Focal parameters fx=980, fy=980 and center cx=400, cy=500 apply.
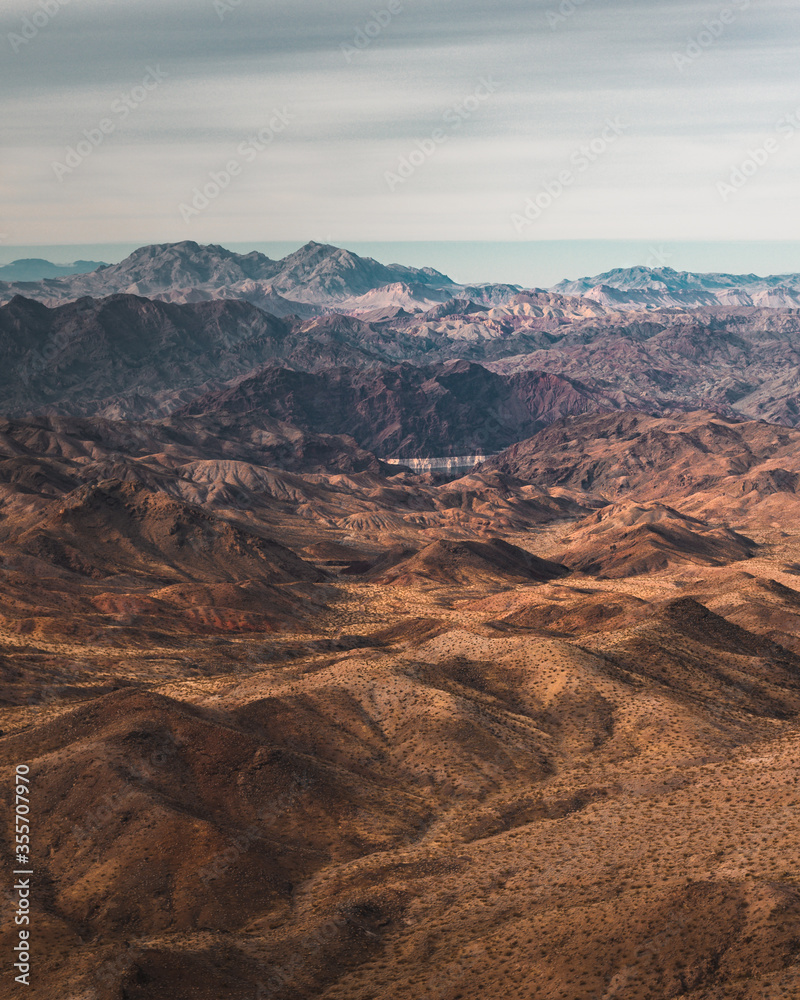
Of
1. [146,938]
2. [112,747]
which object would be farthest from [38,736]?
[146,938]

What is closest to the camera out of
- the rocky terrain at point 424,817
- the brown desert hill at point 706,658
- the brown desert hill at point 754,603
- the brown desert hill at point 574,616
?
the rocky terrain at point 424,817

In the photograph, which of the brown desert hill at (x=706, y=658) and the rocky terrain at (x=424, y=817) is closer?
the rocky terrain at (x=424, y=817)

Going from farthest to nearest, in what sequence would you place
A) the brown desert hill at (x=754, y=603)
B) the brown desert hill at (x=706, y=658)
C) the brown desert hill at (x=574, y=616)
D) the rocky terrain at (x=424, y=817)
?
the brown desert hill at (x=574, y=616)
the brown desert hill at (x=754, y=603)
the brown desert hill at (x=706, y=658)
the rocky terrain at (x=424, y=817)

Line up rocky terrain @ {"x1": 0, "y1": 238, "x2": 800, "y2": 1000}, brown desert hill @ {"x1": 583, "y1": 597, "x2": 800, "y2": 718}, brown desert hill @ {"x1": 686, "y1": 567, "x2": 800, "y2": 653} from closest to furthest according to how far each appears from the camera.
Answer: rocky terrain @ {"x1": 0, "y1": 238, "x2": 800, "y2": 1000}, brown desert hill @ {"x1": 583, "y1": 597, "x2": 800, "y2": 718}, brown desert hill @ {"x1": 686, "y1": 567, "x2": 800, "y2": 653}

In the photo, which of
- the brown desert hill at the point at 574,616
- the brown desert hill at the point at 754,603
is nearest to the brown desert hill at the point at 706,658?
the brown desert hill at the point at 754,603

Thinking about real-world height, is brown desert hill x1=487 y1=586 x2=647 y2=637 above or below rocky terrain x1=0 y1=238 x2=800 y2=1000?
below

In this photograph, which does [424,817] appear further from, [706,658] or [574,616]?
[574,616]

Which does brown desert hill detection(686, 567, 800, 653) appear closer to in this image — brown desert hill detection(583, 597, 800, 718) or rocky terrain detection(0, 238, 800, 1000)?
rocky terrain detection(0, 238, 800, 1000)

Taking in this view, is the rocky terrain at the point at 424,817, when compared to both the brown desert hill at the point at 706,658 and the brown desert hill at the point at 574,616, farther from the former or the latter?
the brown desert hill at the point at 574,616

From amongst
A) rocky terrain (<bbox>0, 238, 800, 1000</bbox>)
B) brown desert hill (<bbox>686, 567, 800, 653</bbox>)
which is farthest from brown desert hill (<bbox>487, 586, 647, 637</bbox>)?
brown desert hill (<bbox>686, 567, 800, 653</bbox>)

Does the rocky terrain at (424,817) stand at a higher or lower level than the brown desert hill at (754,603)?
higher

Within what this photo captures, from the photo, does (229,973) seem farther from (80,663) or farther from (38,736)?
(80,663)
